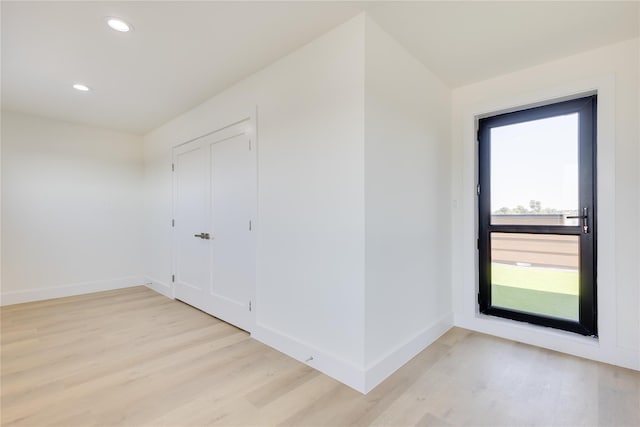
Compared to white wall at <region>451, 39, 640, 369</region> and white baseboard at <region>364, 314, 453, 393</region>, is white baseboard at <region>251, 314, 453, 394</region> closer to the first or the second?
white baseboard at <region>364, 314, 453, 393</region>

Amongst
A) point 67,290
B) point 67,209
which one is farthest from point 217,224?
point 67,290

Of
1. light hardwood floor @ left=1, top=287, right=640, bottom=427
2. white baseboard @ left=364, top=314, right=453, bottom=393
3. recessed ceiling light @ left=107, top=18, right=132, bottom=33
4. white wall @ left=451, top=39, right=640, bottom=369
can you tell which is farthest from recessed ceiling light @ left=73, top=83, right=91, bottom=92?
white wall @ left=451, top=39, right=640, bottom=369

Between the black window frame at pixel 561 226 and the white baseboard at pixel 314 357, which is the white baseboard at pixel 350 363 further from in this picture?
the black window frame at pixel 561 226

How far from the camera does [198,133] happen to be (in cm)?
376

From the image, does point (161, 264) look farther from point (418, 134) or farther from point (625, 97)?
point (625, 97)

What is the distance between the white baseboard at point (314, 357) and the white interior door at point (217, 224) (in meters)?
0.30

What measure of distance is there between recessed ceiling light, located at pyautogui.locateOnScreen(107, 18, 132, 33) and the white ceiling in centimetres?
5

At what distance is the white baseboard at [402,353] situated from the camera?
6.74ft

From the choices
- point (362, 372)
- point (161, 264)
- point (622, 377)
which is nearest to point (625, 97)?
point (622, 377)

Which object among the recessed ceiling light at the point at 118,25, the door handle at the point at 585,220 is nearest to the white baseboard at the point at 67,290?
the recessed ceiling light at the point at 118,25

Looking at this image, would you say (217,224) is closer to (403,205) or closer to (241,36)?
(241,36)

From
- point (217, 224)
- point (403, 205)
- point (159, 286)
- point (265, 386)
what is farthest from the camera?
point (159, 286)

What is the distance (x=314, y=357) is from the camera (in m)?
2.30

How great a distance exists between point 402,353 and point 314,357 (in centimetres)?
70
